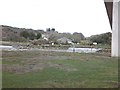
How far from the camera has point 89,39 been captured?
A: 5400 centimetres

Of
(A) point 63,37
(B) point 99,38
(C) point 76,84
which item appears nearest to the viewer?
(C) point 76,84

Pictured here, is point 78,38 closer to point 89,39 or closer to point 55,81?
point 89,39

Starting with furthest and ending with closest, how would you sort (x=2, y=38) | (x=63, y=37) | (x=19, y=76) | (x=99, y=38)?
1. (x=63, y=37)
2. (x=99, y=38)
3. (x=2, y=38)
4. (x=19, y=76)

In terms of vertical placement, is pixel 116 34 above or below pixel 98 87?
above

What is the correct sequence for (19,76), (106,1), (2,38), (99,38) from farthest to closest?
(99,38), (2,38), (106,1), (19,76)

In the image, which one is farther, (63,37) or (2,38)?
(63,37)

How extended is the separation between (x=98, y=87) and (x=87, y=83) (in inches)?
31.7

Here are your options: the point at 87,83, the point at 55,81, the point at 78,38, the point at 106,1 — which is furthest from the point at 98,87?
the point at 78,38

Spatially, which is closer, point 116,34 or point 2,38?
point 116,34

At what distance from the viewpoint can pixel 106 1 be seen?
29766mm

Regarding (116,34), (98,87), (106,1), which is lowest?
(98,87)

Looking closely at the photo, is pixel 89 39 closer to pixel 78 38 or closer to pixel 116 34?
pixel 78 38

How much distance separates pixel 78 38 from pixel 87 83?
4624 centimetres

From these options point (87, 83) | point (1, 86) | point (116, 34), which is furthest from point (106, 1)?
point (1, 86)
